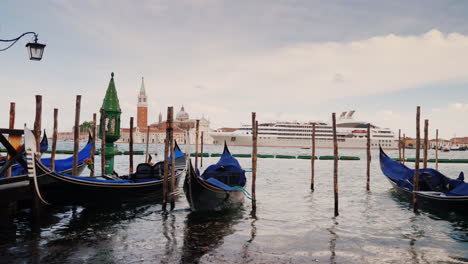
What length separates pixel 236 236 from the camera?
6.96 meters

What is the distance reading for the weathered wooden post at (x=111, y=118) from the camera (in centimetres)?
1493

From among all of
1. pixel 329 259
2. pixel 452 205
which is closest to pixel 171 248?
pixel 329 259

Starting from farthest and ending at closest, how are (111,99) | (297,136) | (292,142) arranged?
(292,142) < (297,136) < (111,99)

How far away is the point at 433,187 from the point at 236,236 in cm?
695

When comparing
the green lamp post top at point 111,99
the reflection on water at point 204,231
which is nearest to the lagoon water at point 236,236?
the reflection on water at point 204,231

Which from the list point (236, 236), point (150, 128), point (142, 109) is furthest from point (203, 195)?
point (142, 109)

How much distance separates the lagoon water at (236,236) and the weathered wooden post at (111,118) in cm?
595

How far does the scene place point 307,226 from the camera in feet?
26.5

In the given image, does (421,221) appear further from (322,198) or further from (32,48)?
(32,48)

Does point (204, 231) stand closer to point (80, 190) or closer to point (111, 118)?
point (80, 190)

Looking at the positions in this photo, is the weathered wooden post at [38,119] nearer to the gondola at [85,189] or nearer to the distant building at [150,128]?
the gondola at [85,189]

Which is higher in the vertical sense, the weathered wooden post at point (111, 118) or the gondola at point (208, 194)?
the weathered wooden post at point (111, 118)

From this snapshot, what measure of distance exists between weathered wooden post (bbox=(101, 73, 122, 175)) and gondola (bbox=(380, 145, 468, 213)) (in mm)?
10768

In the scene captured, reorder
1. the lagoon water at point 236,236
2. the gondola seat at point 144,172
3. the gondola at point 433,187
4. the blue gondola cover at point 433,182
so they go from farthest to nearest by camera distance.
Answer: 1. the gondola seat at point 144,172
2. the blue gondola cover at point 433,182
3. the gondola at point 433,187
4. the lagoon water at point 236,236
